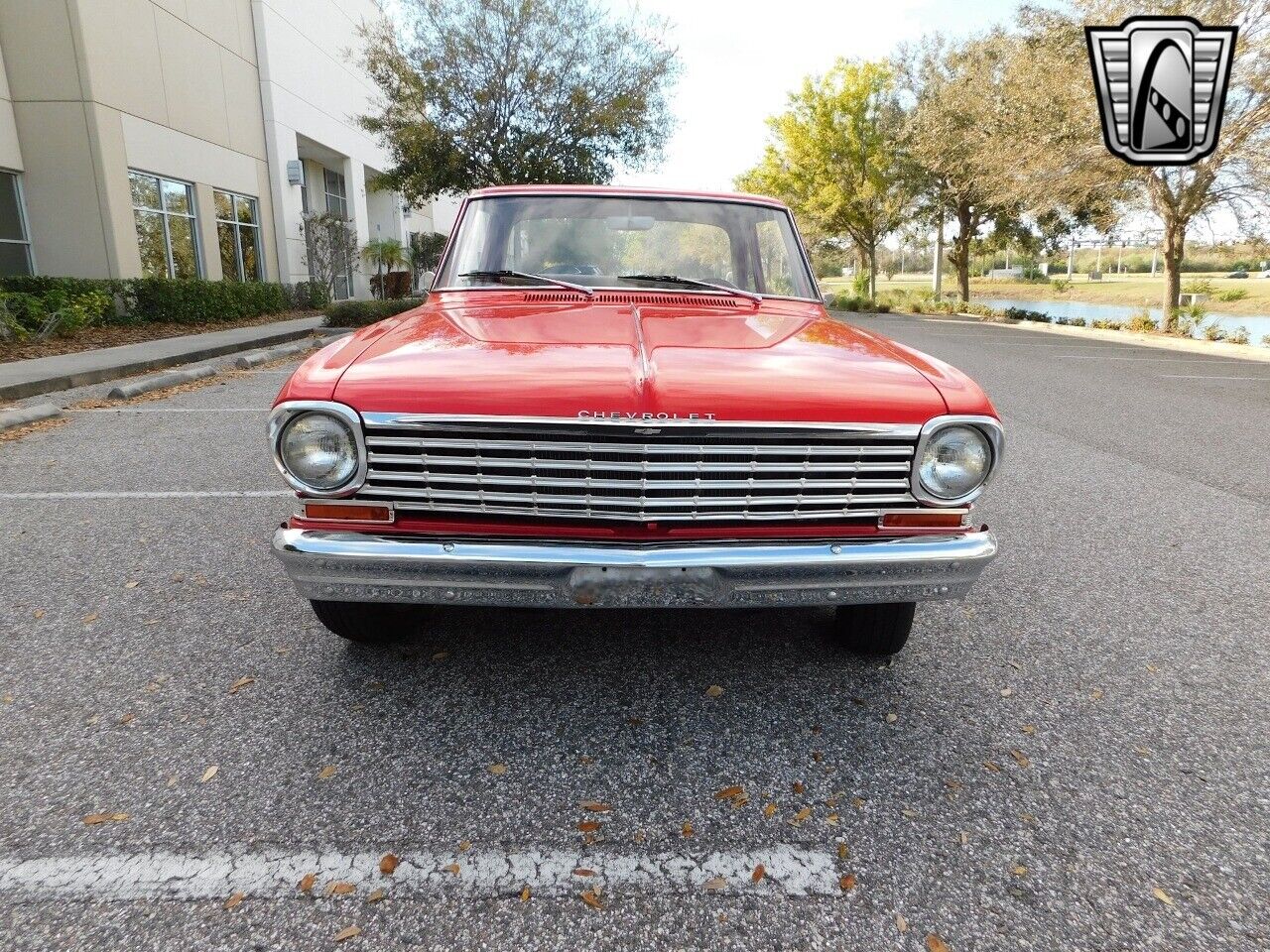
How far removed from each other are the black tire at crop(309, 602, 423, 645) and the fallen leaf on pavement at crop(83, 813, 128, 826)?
0.77 metres

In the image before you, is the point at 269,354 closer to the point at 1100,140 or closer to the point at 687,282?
the point at 687,282

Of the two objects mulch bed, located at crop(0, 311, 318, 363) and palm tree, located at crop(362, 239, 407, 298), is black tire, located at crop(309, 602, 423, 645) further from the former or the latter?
palm tree, located at crop(362, 239, 407, 298)

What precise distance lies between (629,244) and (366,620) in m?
1.99

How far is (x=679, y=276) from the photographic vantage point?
138 inches

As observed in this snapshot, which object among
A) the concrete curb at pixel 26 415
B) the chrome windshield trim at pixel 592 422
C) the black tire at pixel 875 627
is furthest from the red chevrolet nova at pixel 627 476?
the concrete curb at pixel 26 415

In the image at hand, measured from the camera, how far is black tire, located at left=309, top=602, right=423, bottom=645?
263 cm

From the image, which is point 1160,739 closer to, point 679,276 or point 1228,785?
point 1228,785

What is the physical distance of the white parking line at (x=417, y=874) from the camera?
1785mm

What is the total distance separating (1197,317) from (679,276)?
1844 centimetres

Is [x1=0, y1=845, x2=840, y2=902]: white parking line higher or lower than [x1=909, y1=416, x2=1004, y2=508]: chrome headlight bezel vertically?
lower

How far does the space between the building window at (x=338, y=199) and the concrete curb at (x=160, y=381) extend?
17439mm

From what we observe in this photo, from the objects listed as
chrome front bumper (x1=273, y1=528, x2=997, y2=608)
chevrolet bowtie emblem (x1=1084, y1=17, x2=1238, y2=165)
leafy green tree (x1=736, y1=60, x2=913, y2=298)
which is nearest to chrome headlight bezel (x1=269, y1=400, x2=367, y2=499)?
chrome front bumper (x1=273, y1=528, x2=997, y2=608)

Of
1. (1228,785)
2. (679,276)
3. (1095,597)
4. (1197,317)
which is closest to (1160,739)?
(1228,785)

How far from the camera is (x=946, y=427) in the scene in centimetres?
223
